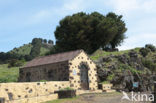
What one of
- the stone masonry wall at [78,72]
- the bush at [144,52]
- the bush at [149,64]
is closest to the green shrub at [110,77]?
the stone masonry wall at [78,72]

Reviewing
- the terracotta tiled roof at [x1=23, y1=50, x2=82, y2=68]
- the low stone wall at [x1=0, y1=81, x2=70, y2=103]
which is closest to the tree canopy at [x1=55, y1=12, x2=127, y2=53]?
the terracotta tiled roof at [x1=23, y1=50, x2=82, y2=68]

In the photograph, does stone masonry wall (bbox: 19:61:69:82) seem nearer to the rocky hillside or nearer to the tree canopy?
the rocky hillside

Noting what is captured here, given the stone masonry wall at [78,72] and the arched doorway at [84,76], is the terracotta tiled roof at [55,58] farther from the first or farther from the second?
the arched doorway at [84,76]

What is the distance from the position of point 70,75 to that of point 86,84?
2.87 metres

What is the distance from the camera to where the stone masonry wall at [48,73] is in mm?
22712

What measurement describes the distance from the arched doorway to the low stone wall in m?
4.16

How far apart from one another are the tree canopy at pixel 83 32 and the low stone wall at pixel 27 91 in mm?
24453

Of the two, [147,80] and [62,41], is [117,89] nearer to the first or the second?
[147,80]

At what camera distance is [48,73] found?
78.4 ft

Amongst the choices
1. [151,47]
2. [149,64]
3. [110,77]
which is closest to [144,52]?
[149,64]

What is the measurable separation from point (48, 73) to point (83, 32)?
21.7 metres

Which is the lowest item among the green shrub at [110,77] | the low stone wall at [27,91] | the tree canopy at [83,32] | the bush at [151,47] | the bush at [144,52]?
the low stone wall at [27,91]

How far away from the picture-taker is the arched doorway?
23.8 m

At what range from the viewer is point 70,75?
73.4 ft
